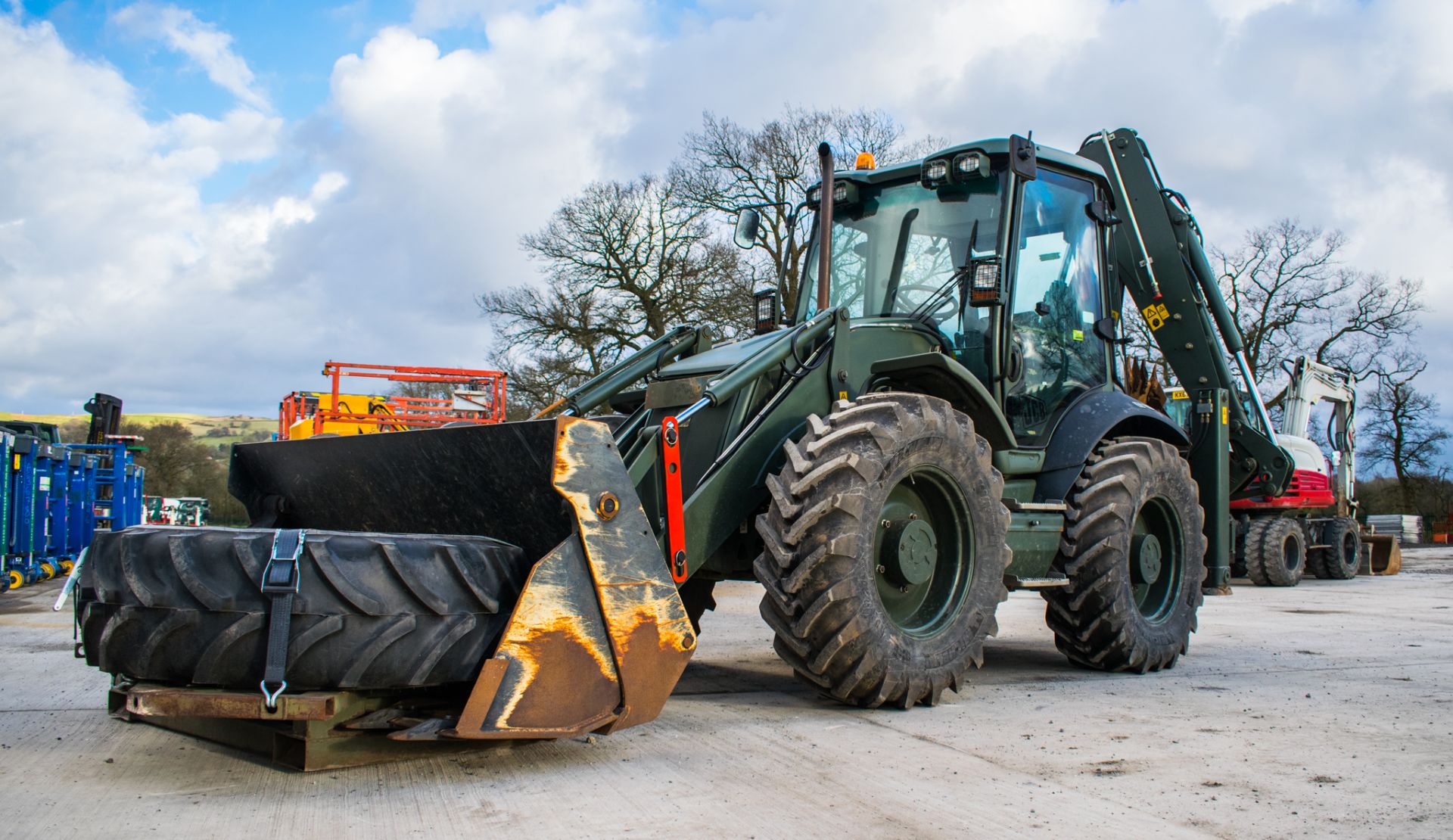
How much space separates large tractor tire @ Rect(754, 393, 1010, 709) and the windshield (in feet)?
3.29

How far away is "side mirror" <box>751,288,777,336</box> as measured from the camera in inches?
Answer: 265

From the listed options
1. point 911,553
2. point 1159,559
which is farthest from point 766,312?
point 1159,559

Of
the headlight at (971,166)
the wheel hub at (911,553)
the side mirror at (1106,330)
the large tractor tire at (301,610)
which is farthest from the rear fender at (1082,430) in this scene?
the large tractor tire at (301,610)

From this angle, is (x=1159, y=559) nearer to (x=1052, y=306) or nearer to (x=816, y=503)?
(x=1052, y=306)

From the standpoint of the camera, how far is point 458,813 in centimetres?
330

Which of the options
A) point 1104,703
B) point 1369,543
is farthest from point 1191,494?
point 1369,543

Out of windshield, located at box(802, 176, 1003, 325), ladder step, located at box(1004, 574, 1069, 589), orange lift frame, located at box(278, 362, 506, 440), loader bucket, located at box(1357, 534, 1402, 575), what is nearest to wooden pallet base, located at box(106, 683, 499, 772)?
ladder step, located at box(1004, 574, 1069, 589)

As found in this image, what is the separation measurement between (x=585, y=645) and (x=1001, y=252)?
11.1 feet

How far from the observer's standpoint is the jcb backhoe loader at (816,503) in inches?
136

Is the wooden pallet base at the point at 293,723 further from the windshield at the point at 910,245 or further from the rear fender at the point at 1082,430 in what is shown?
the rear fender at the point at 1082,430

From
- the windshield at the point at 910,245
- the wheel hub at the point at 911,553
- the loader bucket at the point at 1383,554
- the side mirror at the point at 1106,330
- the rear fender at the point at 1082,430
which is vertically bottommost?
the loader bucket at the point at 1383,554

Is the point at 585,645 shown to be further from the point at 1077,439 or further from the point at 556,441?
the point at 1077,439

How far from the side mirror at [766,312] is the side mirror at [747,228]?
0.33 m

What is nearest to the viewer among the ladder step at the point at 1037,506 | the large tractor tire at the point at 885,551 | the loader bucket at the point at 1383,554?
the large tractor tire at the point at 885,551
